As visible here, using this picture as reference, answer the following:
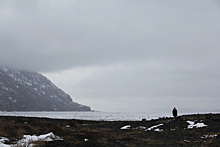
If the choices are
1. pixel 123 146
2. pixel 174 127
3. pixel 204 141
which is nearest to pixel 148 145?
pixel 123 146

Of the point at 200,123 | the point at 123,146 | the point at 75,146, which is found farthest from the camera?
the point at 200,123

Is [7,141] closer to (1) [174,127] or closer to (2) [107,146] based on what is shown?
(2) [107,146]

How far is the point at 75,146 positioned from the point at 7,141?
17.0 feet

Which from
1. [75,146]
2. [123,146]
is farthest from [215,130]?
[75,146]

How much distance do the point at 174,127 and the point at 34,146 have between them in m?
22.8

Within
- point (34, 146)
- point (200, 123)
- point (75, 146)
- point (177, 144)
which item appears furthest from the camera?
point (200, 123)

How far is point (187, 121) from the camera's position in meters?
37.8

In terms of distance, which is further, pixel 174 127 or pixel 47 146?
pixel 174 127

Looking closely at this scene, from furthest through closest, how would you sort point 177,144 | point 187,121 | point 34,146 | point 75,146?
point 187,121 < point 177,144 < point 75,146 < point 34,146

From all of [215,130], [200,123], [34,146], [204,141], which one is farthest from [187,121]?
[34,146]

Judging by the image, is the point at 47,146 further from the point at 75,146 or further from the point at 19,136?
the point at 19,136

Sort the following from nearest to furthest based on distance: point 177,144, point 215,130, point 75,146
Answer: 1. point 75,146
2. point 177,144
3. point 215,130

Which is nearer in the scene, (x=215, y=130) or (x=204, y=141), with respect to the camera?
(x=204, y=141)

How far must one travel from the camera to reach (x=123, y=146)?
2094 centimetres
